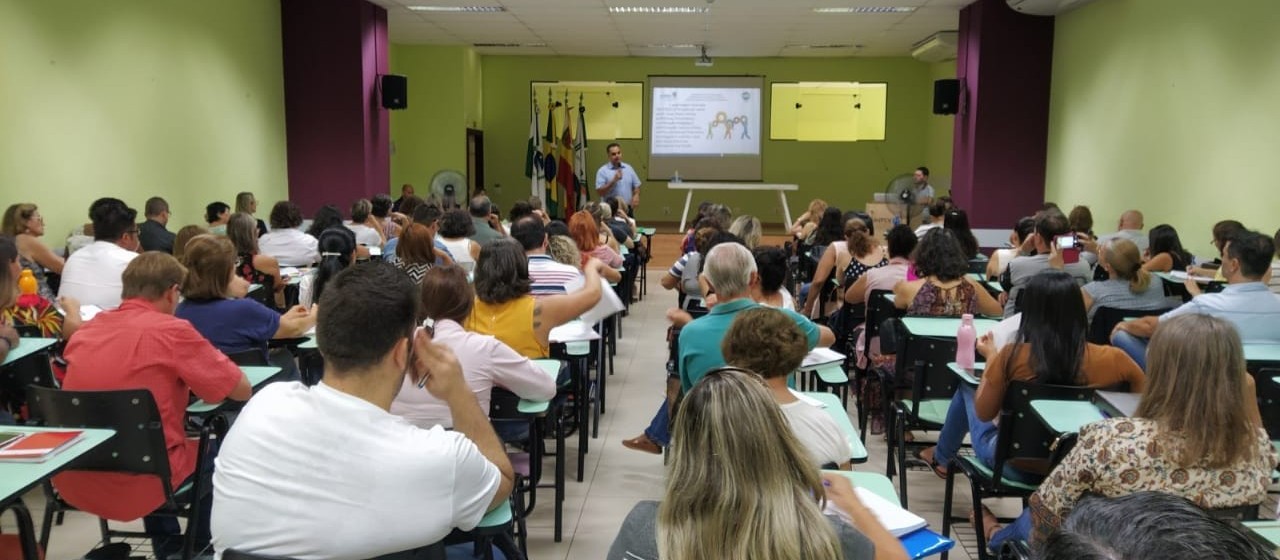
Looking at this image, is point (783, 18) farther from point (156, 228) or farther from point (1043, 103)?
point (156, 228)

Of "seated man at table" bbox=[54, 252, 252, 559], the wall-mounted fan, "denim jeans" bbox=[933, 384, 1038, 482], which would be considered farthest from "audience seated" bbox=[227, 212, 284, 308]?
the wall-mounted fan

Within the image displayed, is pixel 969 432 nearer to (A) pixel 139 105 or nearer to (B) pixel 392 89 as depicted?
(A) pixel 139 105

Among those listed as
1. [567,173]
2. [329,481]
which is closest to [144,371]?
[329,481]

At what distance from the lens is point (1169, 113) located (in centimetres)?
860

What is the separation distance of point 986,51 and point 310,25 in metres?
7.61

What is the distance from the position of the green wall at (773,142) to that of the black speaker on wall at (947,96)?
563 centimetres

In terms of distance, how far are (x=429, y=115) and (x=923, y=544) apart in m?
15.1

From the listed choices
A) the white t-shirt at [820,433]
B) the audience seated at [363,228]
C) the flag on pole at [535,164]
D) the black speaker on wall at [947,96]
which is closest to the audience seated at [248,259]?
the audience seated at [363,228]

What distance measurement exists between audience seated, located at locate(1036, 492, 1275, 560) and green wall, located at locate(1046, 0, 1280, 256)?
286 inches

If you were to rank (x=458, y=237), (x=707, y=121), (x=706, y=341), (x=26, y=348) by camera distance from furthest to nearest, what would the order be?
1. (x=707, y=121)
2. (x=458, y=237)
3. (x=26, y=348)
4. (x=706, y=341)

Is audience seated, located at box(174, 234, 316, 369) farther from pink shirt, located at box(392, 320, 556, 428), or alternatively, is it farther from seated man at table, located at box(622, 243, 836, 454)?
seated man at table, located at box(622, 243, 836, 454)

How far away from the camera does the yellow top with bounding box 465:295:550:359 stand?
13.0ft

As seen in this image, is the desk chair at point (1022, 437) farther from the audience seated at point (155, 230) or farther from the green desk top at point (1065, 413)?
the audience seated at point (155, 230)

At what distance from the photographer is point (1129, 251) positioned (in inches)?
197
